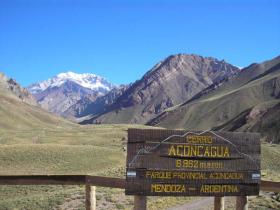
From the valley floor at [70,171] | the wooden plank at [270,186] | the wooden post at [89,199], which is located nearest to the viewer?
the wooden post at [89,199]

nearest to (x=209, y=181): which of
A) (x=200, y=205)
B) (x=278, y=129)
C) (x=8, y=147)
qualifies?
(x=200, y=205)

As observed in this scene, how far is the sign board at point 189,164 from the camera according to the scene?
10.3 metres

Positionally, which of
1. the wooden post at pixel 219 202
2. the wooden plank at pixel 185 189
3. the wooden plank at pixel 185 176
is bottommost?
the wooden post at pixel 219 202

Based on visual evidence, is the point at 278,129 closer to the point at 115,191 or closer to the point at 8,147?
the point at 8,147

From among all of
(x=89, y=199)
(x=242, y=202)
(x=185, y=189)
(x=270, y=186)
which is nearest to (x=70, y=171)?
(x=89, y=199)

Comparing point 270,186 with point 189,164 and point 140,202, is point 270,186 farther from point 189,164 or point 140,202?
point 140,202

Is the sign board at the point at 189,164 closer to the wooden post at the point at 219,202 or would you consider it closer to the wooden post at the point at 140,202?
the wooden post at the point at 140,202

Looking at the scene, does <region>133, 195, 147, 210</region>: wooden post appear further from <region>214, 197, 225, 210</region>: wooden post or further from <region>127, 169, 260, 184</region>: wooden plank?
<region>214, 197, 225, 210</region>: wooden post

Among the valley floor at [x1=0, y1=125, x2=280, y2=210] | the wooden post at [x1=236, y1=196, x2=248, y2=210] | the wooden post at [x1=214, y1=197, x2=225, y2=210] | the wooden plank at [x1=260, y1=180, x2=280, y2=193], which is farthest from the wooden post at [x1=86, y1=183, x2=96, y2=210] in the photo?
the valley floor at [x1=0, y1=125, x2=280, y2=210]

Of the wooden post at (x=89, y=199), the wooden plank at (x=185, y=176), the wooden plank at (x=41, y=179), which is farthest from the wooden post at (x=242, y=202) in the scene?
the wooden plank at (x=41, y=179)

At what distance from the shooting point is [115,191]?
2983 cm

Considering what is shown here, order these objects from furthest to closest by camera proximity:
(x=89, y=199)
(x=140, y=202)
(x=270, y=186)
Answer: (x=270, y=186) → (x=89, y=199) → (x=140, y=202)

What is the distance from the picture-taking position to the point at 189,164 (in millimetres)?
10461

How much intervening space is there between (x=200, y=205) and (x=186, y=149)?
610 inches
